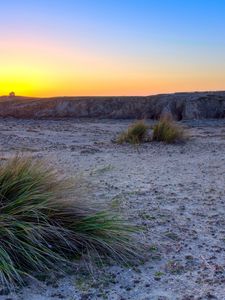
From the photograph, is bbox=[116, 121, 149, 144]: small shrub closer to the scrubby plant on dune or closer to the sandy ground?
the sandy ground

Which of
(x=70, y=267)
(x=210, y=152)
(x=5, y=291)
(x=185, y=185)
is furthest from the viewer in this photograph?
(x=210, y=152)

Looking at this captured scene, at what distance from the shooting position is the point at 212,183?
7.42 metres

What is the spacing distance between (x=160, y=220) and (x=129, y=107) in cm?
2271

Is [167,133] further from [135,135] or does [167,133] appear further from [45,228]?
[45,228]

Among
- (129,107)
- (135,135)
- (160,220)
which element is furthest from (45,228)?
(129,107)

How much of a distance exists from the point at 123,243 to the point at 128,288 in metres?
0.60

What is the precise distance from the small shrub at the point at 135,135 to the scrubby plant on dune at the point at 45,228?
8.40m

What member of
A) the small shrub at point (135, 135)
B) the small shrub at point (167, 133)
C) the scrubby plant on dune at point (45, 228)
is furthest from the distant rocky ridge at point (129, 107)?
the scrubby plant on dune at point (45, 228)

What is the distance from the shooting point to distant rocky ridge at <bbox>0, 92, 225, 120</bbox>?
2683cm

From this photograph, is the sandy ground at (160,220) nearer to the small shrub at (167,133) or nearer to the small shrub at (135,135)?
the small shrub at (135,135)

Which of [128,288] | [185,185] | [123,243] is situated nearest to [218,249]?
[123,243]

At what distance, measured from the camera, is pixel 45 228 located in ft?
13.0

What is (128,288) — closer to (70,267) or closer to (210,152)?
(70,267)

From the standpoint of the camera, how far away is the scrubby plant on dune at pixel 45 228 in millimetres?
3734
